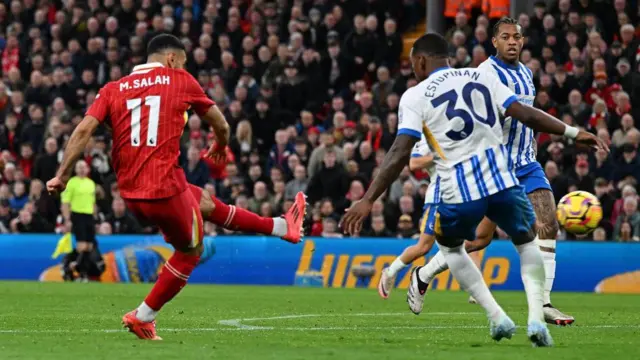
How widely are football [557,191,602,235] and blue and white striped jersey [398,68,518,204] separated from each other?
4065 mm

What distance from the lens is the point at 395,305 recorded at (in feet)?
47.3

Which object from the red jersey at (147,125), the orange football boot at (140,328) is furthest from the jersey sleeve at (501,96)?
the orange football boot at (140,328)

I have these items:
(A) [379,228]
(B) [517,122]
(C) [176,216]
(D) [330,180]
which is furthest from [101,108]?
(D) [330,180]

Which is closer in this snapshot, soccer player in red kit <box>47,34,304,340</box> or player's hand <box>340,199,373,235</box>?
player's hand <box>340,199,373,235</box>

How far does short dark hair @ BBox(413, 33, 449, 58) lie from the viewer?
28.5 ft

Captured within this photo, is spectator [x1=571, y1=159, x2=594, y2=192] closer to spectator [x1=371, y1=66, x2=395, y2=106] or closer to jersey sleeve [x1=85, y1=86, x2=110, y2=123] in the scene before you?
spectator [x1=371, y1=66, x2=395, y2=106]

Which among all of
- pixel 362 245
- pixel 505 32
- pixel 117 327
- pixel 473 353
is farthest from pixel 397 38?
pixel 473 353

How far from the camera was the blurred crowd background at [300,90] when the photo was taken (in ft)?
68.9

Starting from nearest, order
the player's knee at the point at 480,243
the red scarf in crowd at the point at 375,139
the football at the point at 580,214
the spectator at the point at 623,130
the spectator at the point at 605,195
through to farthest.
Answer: the football at the point at 580,214 → the player's knee at the point at 480,243 → the spectator at the point at 605,195 → the spectator at the point at 623,130 → the red scarf in crowd at the point at 375,139

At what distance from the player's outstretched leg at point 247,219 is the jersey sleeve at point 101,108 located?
88 cm

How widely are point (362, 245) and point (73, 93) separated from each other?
8588 mm

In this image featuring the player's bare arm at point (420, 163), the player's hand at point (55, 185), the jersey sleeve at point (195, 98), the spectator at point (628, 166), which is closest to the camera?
the player's hand at point (55, 185)

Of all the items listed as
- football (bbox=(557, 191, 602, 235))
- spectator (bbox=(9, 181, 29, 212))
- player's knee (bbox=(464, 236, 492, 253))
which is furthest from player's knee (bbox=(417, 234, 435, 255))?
spectator (bbox=(9, 181, 29, 212))

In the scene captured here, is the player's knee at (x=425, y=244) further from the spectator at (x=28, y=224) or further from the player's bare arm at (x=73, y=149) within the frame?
the spectator at (x=28, y=224)
